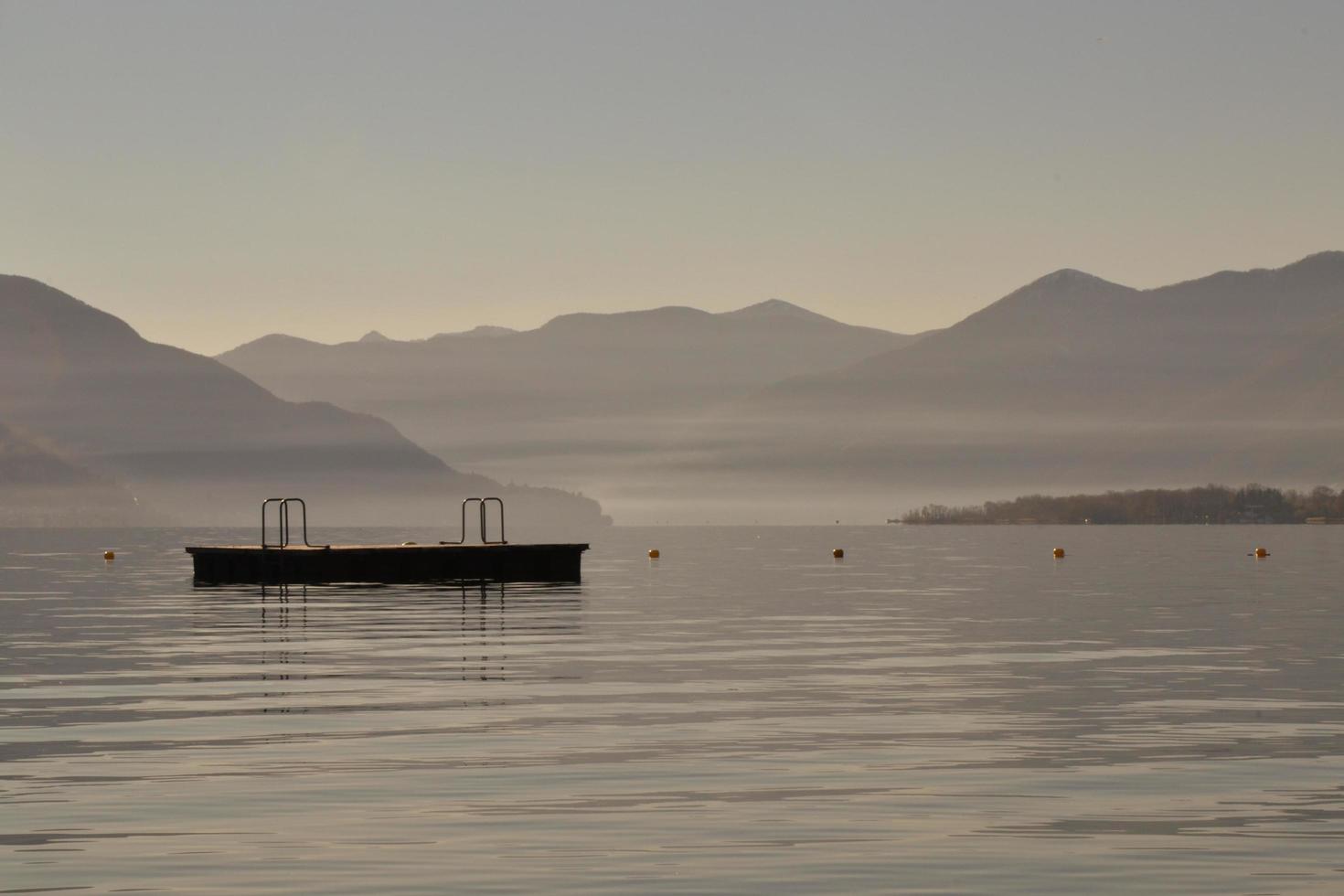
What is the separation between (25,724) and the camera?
36.2 metres

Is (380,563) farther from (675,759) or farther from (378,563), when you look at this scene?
(675,759)

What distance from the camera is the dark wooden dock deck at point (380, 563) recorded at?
10481 centimetres

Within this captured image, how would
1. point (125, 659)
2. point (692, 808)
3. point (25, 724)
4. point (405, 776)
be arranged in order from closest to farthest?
point (692, 808)
point (405, 776)
point (25, 724)
point (125, 659)

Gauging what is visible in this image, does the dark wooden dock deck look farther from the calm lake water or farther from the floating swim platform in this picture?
the calm lake water

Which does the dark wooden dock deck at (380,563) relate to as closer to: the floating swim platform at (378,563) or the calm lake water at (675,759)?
the floating swim platform at (378,563)

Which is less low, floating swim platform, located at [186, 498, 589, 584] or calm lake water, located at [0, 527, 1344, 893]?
floating swim platform, located at [186, 498, 589, 584]

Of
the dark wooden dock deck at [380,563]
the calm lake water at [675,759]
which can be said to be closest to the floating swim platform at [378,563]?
the dark wooden dock deck at [380,563]

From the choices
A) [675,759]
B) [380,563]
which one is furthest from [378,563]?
[675,759]

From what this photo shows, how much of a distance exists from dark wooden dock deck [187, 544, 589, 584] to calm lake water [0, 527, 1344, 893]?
3652 cm

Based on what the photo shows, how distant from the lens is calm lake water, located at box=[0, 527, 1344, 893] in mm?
21594

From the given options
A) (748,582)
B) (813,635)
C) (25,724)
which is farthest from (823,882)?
(748,582)

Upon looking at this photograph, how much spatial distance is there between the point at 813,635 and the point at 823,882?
143 feet

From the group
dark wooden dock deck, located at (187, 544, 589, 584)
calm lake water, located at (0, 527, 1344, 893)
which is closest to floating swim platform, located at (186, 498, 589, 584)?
dark wooden dock deck, located at (187, 544, 589, 584)

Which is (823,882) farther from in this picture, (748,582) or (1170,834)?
(748,582)
